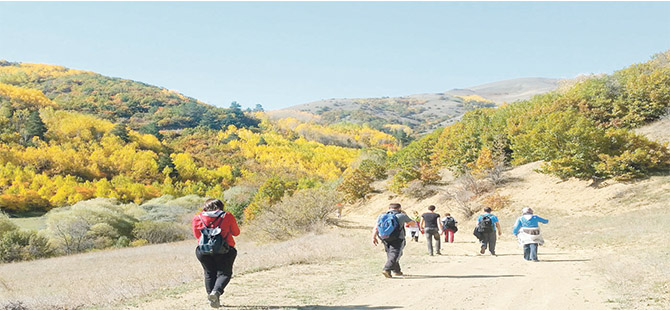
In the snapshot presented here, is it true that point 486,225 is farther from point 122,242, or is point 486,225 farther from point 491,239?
point 122,242

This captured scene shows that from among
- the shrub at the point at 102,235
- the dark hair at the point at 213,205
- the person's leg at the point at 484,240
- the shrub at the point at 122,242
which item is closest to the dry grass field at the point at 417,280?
the person's leg at the point at 484,240

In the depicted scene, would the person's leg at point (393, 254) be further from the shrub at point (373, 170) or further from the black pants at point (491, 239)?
the shrub at point (373, 170)

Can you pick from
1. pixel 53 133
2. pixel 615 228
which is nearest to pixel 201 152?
pixel 53 133

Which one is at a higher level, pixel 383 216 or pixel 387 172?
pixel 383 216

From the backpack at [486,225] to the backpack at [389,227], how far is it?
581 centimetres

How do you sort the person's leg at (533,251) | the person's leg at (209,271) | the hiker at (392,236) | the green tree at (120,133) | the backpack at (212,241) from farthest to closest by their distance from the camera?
1. the green tree at (120,133)
2. the person's leg at (533,251)
3. the hiker at (392,236)
4. the person's leg at (209,271)
5. the backpack at (212,241)

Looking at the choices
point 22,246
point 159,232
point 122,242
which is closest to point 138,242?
point 122,242

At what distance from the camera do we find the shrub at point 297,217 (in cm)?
2620

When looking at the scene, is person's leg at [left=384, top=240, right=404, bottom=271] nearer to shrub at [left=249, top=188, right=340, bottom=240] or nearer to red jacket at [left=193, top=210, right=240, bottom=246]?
red jacket at [left=193, top=210, right=240, bottom=246]

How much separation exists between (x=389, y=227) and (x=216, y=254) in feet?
12.7

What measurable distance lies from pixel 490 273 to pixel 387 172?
51789mm

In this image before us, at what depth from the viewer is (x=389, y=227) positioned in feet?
29.2

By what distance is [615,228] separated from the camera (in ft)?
60.7

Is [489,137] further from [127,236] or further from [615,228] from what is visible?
[127,236]
